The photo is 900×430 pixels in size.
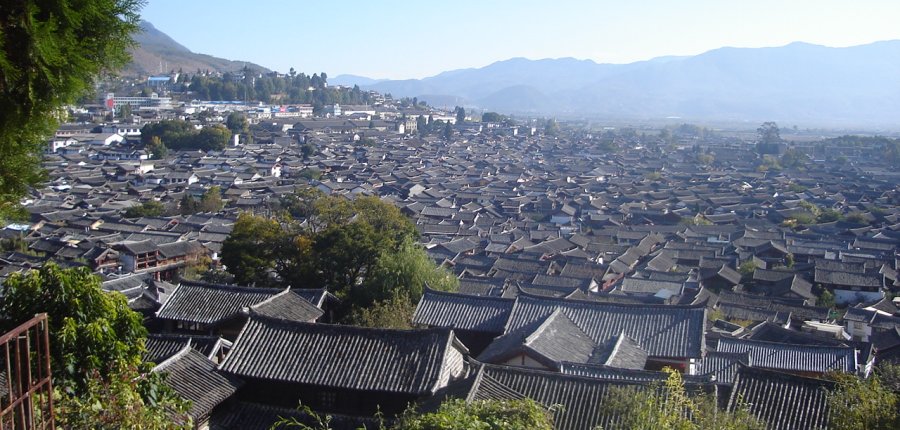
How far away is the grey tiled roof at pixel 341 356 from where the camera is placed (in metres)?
9.65

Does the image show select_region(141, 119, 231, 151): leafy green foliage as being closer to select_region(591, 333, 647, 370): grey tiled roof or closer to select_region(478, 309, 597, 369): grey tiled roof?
select_region(478, 309, 597, 369): grey tiled roof

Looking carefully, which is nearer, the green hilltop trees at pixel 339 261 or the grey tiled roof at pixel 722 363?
the grey tiled roof at pixel 722 363

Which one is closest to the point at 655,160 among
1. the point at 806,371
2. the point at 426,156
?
the point at 426,156

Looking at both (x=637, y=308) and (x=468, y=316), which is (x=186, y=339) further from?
(x=637, y=308)

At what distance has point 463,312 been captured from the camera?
14352mm

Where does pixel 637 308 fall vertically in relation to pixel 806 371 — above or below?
above

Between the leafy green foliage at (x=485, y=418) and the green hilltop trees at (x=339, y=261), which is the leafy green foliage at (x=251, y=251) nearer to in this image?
the green hilltop trees at (x=339, y=261)

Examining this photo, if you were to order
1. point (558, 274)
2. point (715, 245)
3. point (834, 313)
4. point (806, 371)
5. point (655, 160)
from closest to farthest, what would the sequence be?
point (806, 371)
point (834, 313)
point (558, 274)
point (715, 245)
point (655, 160)

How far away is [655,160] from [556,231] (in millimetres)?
42264

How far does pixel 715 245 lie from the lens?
3553 centimetres

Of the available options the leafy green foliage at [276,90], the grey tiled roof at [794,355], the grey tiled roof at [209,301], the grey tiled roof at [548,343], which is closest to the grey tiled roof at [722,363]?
the grey tiled roof at [794,355]

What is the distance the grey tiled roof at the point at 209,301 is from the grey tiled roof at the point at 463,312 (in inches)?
117

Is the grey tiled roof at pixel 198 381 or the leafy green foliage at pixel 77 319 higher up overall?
the leafy green foliage at pixel 77 319

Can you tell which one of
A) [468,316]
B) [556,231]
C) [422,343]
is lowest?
[556,231]
